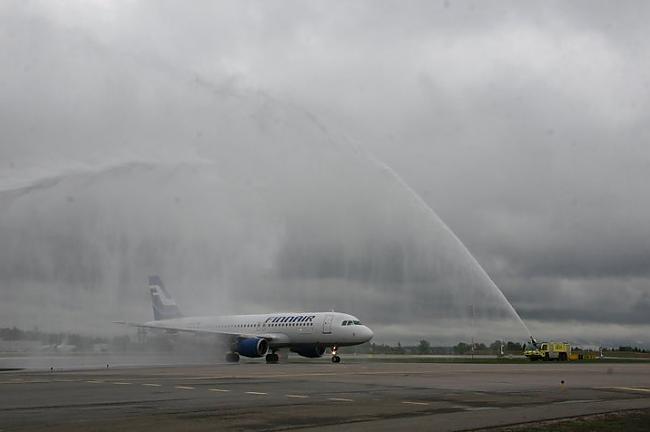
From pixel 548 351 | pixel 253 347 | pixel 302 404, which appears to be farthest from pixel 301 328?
pixel 302 404

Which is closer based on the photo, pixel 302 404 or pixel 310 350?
pixel 302 404

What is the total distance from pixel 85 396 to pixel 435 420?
12.2 m

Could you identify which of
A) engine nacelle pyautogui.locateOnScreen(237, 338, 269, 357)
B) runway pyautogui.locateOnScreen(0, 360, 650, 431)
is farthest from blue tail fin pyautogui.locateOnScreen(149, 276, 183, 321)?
runway pyautogui.locateOnScreen(0, 360, 650, 431)

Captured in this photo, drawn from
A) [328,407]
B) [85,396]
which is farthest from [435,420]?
[85,396]

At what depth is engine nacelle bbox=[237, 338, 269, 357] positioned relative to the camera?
221ft

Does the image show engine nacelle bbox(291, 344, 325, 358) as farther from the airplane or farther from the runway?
the runway

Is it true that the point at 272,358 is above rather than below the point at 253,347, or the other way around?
below

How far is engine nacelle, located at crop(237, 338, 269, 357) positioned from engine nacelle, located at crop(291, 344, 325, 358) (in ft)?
10.9

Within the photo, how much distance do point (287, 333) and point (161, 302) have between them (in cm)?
2788

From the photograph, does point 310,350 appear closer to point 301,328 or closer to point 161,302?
point 301,328

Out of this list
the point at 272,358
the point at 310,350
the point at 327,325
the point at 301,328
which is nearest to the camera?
the point at 327,325

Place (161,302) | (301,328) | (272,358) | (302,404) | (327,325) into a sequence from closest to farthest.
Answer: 1. (302,404)
2. (327,325)
3. (301,328)
4. (272,358)
5. (161,302)

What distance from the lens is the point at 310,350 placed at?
7000 cm

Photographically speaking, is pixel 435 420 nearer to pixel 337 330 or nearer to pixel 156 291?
pixel 337 330
